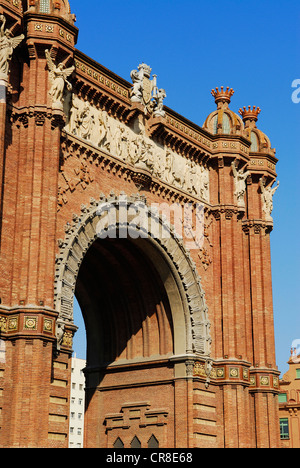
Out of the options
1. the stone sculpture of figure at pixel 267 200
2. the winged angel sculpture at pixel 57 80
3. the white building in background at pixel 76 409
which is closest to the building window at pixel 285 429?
the stone sculpture of figure at pixel 267 200

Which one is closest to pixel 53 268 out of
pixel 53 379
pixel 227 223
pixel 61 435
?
pixel 53 379

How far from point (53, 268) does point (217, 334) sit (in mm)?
10936

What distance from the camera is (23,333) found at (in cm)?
2606

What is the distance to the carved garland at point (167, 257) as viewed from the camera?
Result: 95.5 feet

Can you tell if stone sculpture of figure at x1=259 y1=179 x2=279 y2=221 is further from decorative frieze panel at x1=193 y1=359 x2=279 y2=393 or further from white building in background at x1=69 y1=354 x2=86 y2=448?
white building in background at x1=69 y1=354 x2=86 y2=448

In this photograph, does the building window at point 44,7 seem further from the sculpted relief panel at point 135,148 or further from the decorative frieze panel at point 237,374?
the decorative frieze panel at point 237,374

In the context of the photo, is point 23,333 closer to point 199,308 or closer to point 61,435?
point 61,435

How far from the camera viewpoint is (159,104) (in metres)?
35.6

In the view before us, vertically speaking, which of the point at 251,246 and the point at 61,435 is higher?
the point at 251,246

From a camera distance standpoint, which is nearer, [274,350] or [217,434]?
[217,434]

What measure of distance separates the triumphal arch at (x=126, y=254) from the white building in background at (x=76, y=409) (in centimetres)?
5720

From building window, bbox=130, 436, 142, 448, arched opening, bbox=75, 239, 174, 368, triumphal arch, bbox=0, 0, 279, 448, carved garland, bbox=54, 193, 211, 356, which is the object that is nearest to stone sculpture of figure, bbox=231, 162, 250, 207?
triumphal arch, bbox=0, 0, 279, 448

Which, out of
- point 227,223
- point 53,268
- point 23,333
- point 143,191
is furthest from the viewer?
point 227,223

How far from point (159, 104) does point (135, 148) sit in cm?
260
